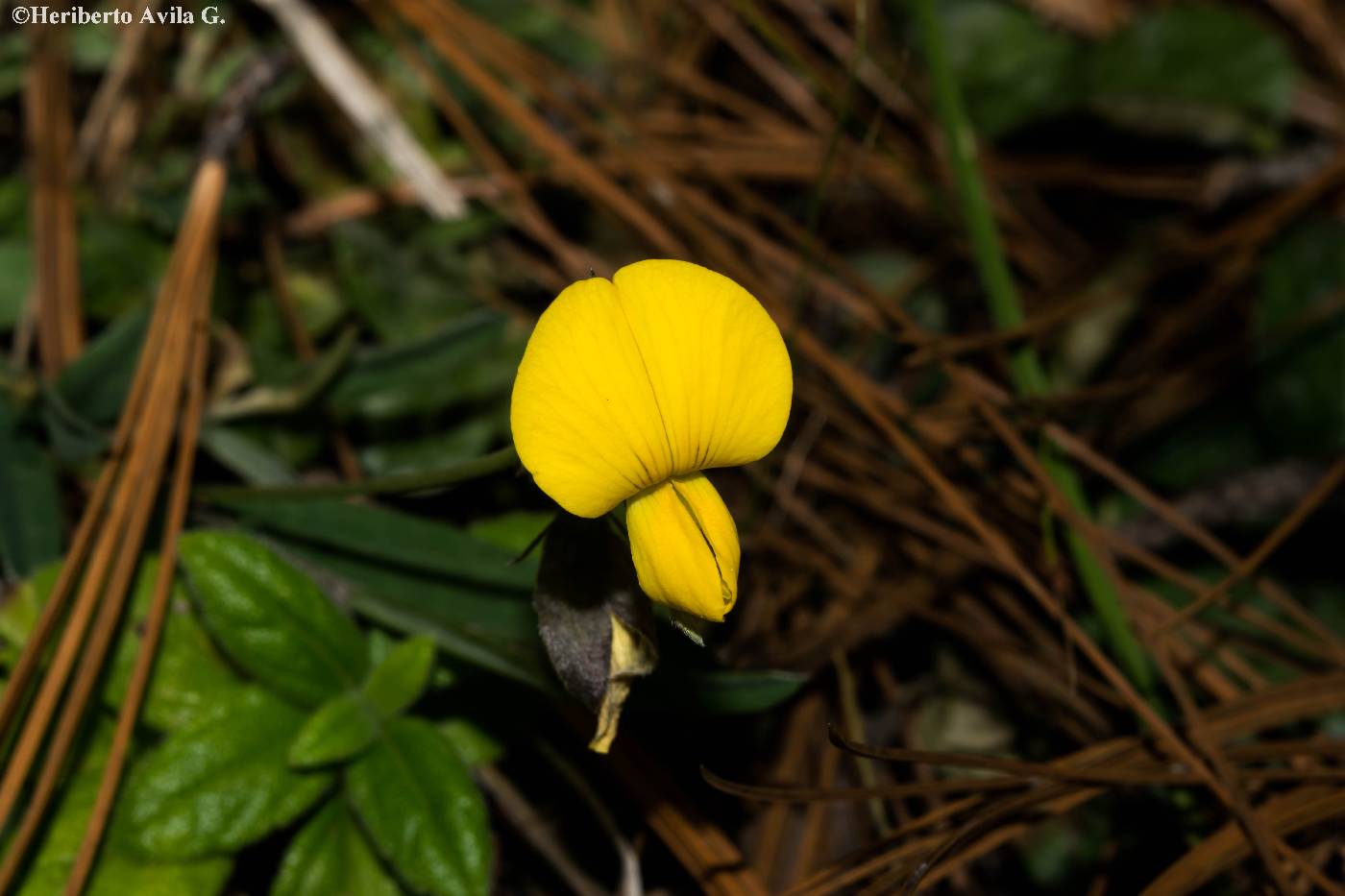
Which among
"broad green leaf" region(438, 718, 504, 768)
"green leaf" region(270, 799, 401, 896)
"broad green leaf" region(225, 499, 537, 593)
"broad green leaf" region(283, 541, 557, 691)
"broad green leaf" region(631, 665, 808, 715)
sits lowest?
"green leaf" region(270, 799, 401, 896)

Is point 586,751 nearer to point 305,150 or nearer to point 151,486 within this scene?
point 151,486

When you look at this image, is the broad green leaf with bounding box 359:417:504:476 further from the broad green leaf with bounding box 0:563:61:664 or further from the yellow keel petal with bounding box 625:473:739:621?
the yellow keel petal with bounding box 625:473:739:621

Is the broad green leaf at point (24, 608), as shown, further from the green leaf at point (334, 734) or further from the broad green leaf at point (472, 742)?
the broad green leaf at point (472, 742)

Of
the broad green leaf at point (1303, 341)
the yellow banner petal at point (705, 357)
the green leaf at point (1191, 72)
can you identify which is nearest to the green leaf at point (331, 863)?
the yellow banner petal at point (705, 357)

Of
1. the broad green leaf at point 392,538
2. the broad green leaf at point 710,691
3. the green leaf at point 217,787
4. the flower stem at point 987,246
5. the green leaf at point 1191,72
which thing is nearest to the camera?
the green leaf at point 217,787

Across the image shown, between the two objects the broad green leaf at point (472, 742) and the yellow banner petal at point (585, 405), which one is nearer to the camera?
the yellow banner petal at point (585, 405)

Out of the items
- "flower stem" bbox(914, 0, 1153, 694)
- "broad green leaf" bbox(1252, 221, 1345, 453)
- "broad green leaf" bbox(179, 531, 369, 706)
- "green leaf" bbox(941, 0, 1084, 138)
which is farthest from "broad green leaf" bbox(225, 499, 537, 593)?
"green leaf" bbox(941, 0, 1084, 138)

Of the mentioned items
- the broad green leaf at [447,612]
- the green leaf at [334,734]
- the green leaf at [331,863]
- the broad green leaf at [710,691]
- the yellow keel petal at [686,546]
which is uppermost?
the yellow keel petal at [686,546]
